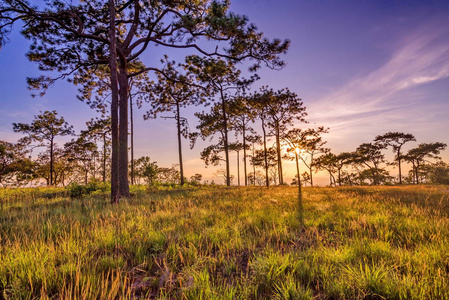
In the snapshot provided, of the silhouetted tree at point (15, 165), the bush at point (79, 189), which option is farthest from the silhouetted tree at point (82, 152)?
the bush at point (79, 189)

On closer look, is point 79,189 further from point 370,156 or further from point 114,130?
point 370,156

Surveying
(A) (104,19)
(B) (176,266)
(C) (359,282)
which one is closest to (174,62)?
(A) (104,19)

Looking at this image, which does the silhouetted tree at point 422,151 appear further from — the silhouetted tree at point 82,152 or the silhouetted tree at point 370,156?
the silhouetted tree at point 82,152

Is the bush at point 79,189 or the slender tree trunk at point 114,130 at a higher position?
the slender tree trunk at point 114,130

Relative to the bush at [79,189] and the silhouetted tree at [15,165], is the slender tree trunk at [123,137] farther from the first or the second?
the silhouetted tree at [15,165]

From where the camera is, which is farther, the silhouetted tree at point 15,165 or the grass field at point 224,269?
the silhouetted tree at point 15,165

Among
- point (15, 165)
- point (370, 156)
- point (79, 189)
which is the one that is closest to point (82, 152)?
point (15, 165)

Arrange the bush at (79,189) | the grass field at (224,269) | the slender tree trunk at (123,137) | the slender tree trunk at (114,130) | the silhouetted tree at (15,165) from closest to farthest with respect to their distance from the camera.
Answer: the grass field at (224,269) < the slender tree trunk at (114,130) < the slender tree trunk at (123,137) < the bush at (79,189) < the silhouetted tree at (15,165)

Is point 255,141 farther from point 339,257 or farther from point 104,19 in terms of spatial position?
point 339,257

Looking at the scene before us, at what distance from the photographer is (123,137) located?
9.23 metres

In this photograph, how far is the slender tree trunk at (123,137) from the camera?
916cm

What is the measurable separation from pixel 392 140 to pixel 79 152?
6318 cm

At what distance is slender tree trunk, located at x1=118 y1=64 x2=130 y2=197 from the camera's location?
916cm

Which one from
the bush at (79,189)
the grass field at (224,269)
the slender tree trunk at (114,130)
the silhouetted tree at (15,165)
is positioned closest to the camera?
the grass field at (224,269)
